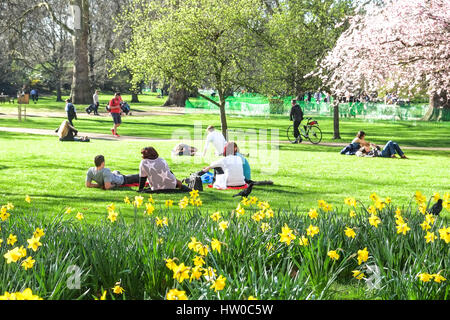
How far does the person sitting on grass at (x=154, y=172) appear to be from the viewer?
34.4ft

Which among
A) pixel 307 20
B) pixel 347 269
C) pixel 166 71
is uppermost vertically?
pixel 307 20

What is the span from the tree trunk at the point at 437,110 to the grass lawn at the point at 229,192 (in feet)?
70.8

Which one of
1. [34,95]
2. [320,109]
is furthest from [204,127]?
[34,95]

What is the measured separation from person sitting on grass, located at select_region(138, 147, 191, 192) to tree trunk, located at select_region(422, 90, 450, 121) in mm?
34555

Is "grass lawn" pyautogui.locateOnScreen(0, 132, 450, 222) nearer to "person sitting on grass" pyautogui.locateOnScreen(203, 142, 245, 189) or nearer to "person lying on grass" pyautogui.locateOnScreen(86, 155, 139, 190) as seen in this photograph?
"person lying on grass" pyautogui.locateOnScreen(86, 155, 139, 190)

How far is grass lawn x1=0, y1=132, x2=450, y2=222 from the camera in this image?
394 inches

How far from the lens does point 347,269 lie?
17.5 ft

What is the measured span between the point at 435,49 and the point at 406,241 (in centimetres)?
1449

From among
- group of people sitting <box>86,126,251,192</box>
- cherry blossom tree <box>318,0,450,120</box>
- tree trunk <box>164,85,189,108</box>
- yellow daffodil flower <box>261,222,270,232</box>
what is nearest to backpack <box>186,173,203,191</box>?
group of people sitting <box>86,126,251,192</box>

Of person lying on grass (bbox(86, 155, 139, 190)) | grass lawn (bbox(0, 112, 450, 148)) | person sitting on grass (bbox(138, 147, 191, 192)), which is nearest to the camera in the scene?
person sitting on grass (bbox(138, 147, 191, 192))

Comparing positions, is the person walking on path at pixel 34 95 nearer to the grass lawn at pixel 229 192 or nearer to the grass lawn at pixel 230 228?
the grass lawn at pixel 230 228

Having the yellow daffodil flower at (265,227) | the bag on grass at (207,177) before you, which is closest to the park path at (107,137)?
the bag on grass at (207,177)
